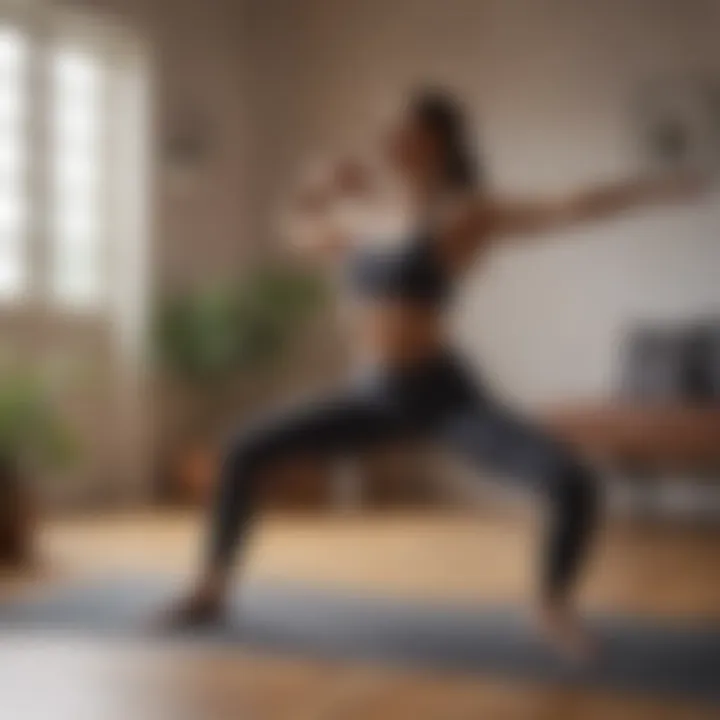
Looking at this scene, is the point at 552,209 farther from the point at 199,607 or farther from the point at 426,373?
the point at 199,607

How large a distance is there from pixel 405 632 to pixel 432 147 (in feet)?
3.50

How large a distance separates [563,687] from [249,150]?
14.5 feet

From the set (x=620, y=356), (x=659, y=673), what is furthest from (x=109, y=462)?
(x=659, y=673)

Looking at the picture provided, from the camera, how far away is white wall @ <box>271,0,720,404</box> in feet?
18.7

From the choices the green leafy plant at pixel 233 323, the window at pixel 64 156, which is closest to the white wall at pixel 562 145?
the green leafy plant at pixel 233 323

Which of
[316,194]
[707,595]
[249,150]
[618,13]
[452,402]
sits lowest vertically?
[707,595]

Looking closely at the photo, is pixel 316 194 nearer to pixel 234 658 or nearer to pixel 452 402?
pixel 452 402

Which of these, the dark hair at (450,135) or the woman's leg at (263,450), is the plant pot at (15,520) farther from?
the dark hair at (450,135)

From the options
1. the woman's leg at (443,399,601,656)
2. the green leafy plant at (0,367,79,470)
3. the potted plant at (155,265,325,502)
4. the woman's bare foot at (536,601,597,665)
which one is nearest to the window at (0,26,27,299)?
the potted plant at (155,265,325,502)

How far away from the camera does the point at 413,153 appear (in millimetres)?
3098

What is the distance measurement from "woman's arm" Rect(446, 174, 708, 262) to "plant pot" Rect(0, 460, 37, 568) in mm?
1757

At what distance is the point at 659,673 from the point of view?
2646mm

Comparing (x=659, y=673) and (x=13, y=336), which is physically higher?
(x=13, y=336)

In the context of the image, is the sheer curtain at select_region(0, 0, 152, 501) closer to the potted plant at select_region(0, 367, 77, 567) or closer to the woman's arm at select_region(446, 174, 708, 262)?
the potted plant at select_region(0, 367, 77, 567)
